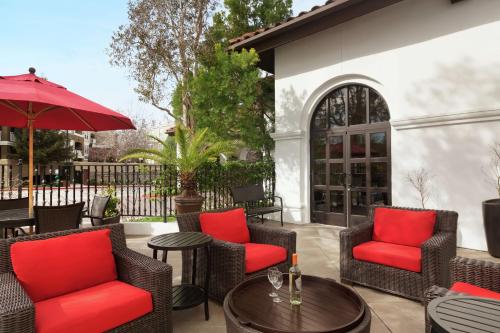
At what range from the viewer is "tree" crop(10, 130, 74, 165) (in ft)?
84.7

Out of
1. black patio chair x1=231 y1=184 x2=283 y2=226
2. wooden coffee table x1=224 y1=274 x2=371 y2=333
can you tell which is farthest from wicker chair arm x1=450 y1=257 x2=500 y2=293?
black patio chair x1=231 y1=184 x2=283 y2=226

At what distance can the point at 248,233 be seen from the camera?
4.07 meters

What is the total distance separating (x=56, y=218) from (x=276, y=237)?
2.95 meters

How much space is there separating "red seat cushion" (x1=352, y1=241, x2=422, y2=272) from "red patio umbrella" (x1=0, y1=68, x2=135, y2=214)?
3738 millimetres

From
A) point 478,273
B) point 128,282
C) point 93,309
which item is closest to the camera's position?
point 93,309

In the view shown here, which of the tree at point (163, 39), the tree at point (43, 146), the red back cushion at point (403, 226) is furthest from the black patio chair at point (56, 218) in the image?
the tree at point (43, 146)

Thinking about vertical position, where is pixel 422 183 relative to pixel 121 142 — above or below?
below

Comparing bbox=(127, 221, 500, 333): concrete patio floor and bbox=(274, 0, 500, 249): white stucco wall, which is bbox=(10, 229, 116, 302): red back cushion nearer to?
bbox=(127, 221, 500, 333): concrete patio floor

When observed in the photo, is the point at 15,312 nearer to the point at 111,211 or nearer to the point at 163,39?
the point at 111,211

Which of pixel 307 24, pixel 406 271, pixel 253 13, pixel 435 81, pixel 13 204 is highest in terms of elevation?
pixel 253 13

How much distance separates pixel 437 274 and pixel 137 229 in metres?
5.76

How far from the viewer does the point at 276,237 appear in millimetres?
3873

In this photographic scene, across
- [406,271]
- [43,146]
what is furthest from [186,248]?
[43,146]

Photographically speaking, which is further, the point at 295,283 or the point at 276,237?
the point at 276,237
